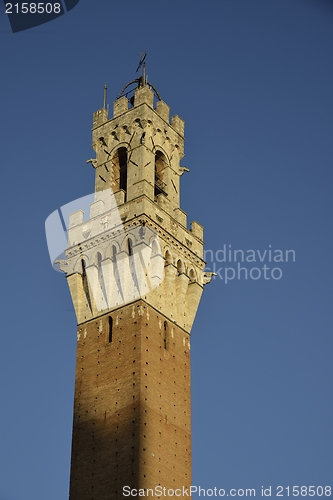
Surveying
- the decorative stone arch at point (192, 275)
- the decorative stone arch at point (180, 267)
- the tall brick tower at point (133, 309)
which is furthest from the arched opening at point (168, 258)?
the decorative stone arch at point (192, 275)

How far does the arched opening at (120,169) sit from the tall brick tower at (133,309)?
67 millimetres

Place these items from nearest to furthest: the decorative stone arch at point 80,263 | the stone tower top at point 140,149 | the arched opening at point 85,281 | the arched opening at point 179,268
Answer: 1. the arched opening at point 85,281
2. the decorative stone arch at point 80,263
3. the arched opening at point 179,268
4. the stone tower top at point 140,149

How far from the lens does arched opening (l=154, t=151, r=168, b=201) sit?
50.2 m

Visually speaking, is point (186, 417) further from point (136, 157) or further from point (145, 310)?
point (136, 157)

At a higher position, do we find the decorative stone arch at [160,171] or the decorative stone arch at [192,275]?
the decorative stone arch at [160,171]

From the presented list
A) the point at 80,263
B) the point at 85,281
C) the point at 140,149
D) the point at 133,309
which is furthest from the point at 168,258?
the point at 140,149

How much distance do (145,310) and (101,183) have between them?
9632 mm

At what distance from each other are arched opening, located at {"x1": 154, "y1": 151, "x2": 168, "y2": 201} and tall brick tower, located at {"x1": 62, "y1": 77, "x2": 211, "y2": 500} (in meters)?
0.07

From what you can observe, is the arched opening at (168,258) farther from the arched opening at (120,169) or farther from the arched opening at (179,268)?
the arched opening at (120,169)

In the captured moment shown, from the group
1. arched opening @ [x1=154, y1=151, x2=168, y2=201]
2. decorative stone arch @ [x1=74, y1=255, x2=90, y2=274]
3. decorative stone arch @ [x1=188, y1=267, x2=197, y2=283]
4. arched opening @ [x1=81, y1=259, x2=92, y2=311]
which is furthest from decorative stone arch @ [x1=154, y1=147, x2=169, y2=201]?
arched opening @ [x1=81, y1=259, x2=92, y2=311]

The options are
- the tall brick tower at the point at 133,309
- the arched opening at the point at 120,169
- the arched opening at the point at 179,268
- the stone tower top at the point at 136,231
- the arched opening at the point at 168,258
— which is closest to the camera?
the tall brick tower at the point at 133,309

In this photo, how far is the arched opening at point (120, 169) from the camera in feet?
164

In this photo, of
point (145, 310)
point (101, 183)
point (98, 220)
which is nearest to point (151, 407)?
point (145, 310)

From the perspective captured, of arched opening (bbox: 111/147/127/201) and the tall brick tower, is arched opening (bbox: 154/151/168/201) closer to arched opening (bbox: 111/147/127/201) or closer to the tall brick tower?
the tall brick tower
